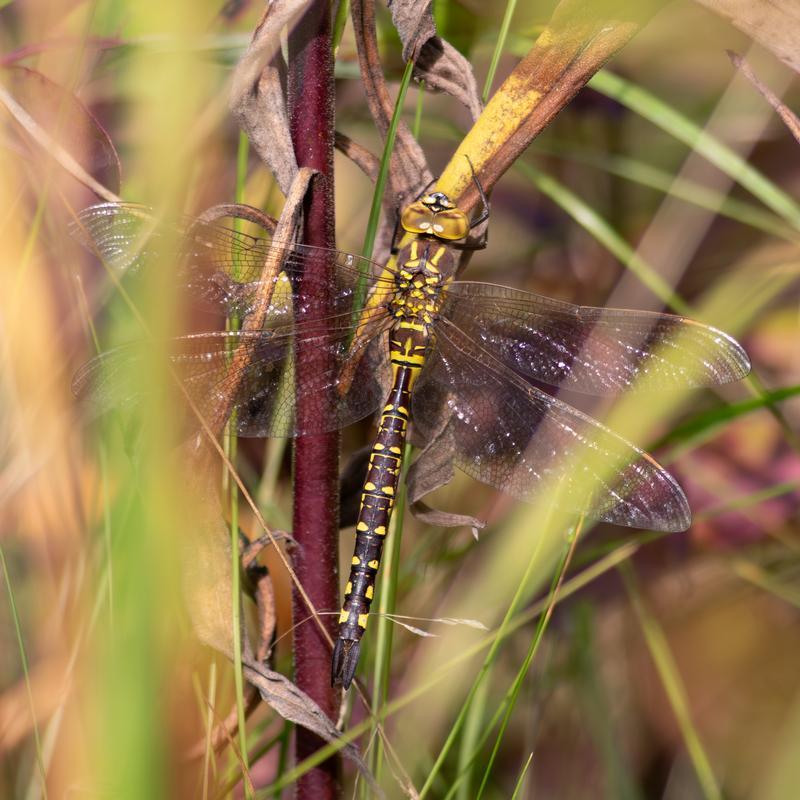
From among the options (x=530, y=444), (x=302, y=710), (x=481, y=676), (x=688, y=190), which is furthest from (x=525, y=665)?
(x=688, y=190)

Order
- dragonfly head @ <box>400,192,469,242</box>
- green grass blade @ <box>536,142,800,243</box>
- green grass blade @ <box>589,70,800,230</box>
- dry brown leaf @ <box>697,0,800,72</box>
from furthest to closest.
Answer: green grass blade @ <box>536,142,800,243</box> < green grass blade @ <box>589,70,800,230</box> < dragonfly head @ <box>400,192,469,242</box> < dry brown leaf @ <box>697,0,800,72</box>

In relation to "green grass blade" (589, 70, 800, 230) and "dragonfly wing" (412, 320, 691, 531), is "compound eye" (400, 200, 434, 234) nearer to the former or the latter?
"dragonfly wing" (412, 320, 691, 531)

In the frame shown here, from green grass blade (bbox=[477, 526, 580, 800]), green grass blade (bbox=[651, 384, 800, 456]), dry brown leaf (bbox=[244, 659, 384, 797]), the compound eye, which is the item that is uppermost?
the compound eye

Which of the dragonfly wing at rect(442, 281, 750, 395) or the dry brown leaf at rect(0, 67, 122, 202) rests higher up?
the dry brown leaf at rect(0, 67, 122, 202)

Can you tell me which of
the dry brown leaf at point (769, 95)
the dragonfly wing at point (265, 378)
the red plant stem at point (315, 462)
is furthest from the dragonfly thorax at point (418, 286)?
the dry brown leaf at point (769, 95)

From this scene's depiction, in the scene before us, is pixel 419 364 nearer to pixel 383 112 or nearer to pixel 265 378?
pixel 265 378

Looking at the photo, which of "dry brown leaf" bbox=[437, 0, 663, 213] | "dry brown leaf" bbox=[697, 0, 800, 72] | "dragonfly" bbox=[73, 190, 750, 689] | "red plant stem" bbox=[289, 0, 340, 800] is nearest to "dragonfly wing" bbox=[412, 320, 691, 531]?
"dragonfly" bbox=[73, 190, 750, 689]
